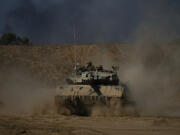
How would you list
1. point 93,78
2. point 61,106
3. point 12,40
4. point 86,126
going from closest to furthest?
point 86,126, point 61,106, point 93,78, point 12,40

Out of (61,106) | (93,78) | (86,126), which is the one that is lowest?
(86,126)

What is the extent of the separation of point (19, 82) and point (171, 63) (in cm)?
1557

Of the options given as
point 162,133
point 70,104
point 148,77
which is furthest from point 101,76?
point 148,77

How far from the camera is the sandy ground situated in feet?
25.7

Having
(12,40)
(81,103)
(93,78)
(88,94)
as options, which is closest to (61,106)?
(81,103)

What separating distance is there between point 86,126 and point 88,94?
2.98 m

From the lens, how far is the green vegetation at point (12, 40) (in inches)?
1965

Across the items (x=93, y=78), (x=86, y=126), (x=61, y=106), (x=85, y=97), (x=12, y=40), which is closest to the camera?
(x=86, y=126)

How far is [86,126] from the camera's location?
8930 millimetres

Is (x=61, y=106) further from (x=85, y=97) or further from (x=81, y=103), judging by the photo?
(x=85, y=97)

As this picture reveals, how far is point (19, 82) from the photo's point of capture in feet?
76.8

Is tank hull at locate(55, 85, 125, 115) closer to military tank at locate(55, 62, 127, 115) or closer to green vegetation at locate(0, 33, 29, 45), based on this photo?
military tank at locate(55, 62, 127, 115)

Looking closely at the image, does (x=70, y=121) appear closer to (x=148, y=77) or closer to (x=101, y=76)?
(x=101, y=76)

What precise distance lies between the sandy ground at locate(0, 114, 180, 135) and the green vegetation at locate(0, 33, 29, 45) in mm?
41839
